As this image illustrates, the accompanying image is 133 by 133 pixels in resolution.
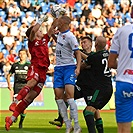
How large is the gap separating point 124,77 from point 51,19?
2355cm

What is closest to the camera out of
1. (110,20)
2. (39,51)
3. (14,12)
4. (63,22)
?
(63,22)

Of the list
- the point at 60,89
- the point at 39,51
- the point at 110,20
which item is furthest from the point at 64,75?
the point at 110,20

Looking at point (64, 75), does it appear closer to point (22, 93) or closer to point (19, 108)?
point (22, 93)

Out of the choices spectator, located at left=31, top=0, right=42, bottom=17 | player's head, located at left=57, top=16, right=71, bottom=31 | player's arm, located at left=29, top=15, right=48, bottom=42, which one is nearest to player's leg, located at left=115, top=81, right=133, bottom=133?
player's head, located at left=57, top=16, right=71, bottom=31

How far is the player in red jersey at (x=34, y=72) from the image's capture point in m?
13.5

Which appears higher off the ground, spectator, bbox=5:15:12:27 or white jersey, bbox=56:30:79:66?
white jersey, bbox=56:30:79:66

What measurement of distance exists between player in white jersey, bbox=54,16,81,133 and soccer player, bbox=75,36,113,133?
476mm

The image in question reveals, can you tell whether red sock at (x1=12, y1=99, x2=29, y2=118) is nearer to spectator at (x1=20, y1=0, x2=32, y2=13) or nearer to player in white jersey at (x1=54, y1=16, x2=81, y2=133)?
player in white jersey at (x1=54, y1=16, x2=81, y2=133)

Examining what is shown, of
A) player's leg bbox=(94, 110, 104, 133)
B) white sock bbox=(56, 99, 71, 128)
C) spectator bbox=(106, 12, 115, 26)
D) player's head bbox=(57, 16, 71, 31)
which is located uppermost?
player's head bbox=(57, 16, 71, 31)

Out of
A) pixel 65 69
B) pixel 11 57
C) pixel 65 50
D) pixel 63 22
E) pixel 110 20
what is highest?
pixel 63 22

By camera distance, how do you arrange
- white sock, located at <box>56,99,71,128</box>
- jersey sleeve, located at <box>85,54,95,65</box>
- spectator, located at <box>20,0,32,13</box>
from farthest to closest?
spectator, located at <box>20,0,32,13</box> → white sock, located at <box>56,99,71,128</box> → jersey sleeve, located at <box>85,54,95,65</box>

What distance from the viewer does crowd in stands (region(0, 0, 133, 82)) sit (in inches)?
1123

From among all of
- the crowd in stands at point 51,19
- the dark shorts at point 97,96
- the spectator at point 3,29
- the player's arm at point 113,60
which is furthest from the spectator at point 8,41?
the player's arm at point 113,60

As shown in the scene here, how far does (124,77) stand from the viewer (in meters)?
7.35
